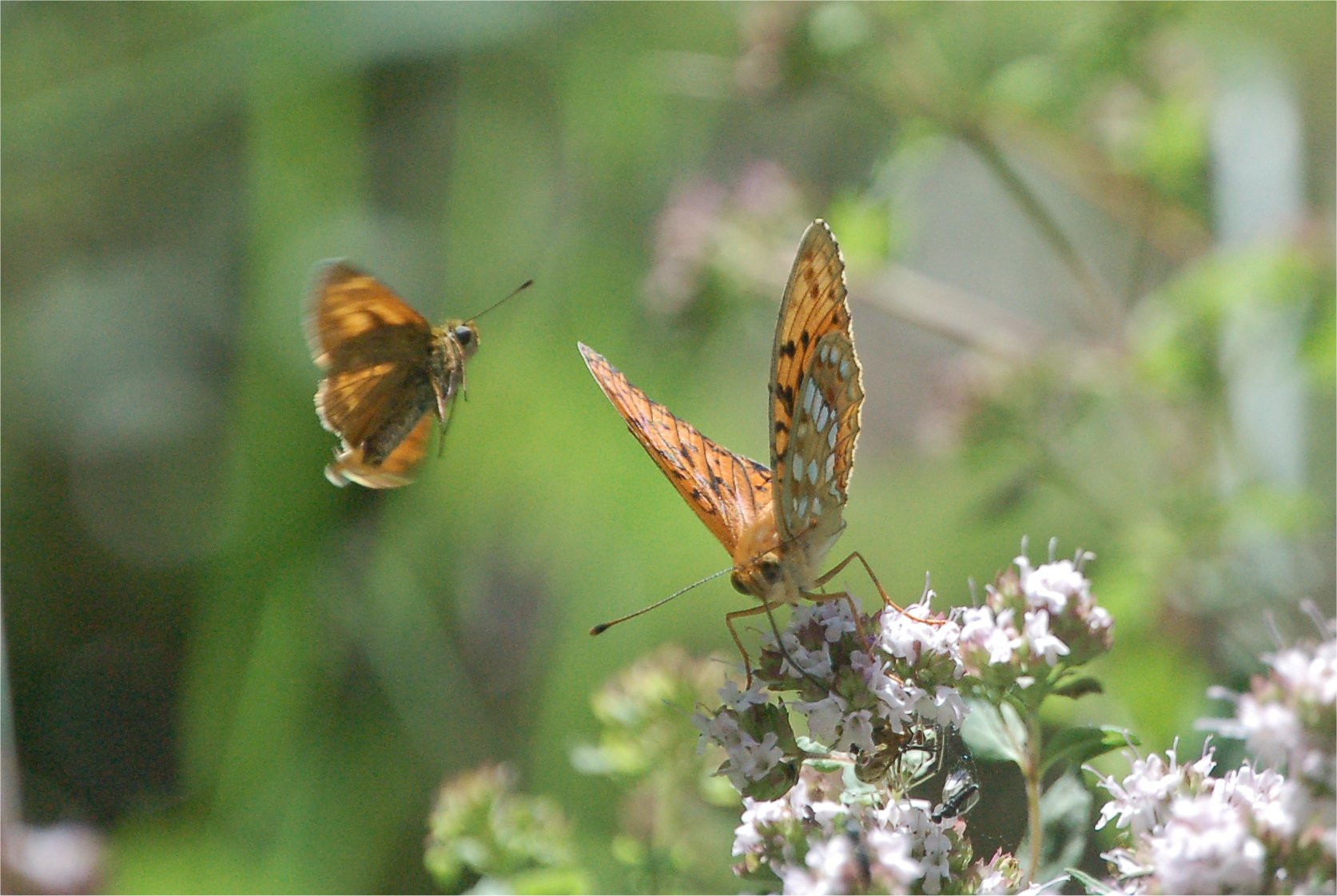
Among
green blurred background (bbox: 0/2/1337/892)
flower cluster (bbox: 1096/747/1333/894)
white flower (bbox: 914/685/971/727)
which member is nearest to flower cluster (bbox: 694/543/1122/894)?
white flower (bbox: 914/685/971/727)

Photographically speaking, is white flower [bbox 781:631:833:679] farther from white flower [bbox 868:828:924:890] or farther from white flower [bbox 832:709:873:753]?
white flower [bbox 868:828:924:890]

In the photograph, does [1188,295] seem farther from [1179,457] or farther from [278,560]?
[278,560]

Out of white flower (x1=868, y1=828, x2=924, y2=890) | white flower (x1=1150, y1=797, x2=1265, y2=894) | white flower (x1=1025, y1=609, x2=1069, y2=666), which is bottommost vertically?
white flower (x1=1150, y1=797, x2=1265, y2=894)

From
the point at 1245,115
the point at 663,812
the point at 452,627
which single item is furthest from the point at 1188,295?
the point at 452,627

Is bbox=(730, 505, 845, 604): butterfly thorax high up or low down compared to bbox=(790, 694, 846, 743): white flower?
up

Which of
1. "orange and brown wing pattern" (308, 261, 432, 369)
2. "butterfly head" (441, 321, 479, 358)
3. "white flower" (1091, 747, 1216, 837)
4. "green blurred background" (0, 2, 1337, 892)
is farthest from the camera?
"green blurred background" (0, 2, 1337, 892)

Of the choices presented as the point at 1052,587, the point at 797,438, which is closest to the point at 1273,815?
the point at 1052,587
